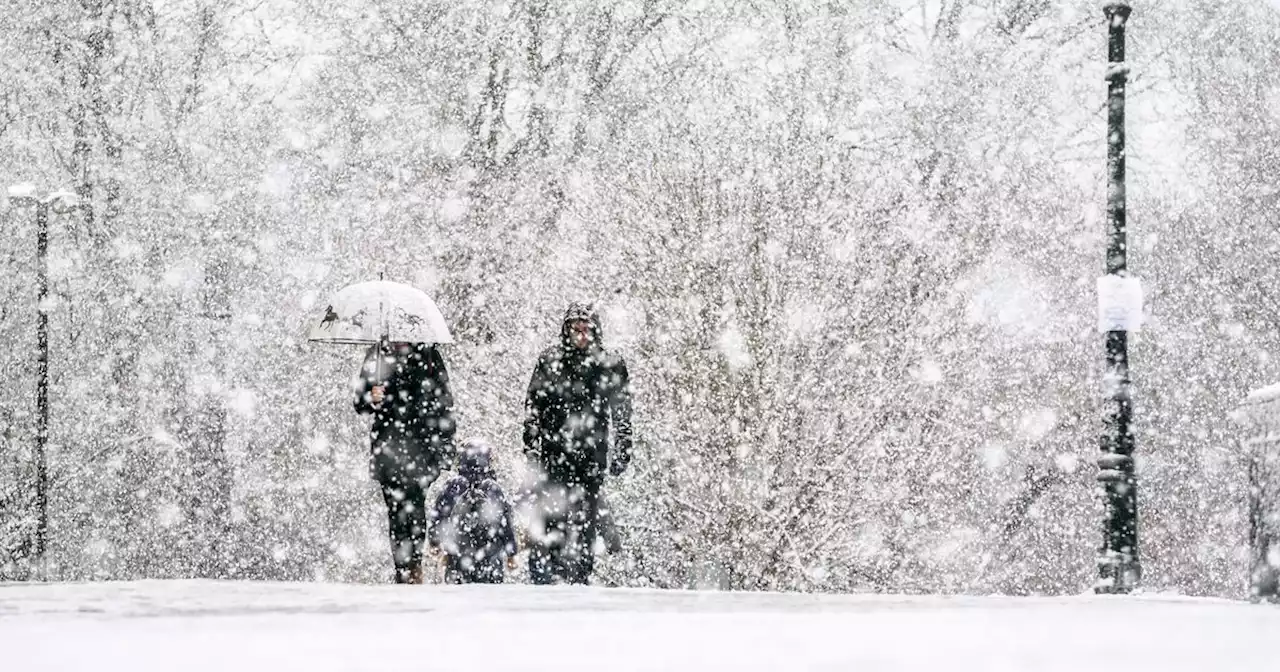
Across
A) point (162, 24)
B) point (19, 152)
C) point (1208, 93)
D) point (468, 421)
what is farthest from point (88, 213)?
point (1208, 93)

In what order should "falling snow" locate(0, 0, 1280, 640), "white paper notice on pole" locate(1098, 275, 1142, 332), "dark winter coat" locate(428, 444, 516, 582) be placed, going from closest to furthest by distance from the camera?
"dark winter coat" locate(428, 444, 516, 582) < "white paper notice on pole" locate(1098, 275, 1142, 332) < "falling snow" locate(0, 0, 1280, 640)

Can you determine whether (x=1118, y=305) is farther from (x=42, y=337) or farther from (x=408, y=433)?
(x=42, y=337)

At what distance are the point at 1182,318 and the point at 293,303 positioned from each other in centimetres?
1080

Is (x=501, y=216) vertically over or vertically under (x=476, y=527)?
over

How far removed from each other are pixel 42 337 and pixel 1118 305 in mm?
12060

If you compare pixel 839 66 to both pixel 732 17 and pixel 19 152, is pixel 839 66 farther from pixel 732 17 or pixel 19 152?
pixel 19 152

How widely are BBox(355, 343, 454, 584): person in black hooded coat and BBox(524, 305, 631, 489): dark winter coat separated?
20.3 inches

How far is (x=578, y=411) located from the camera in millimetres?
9219

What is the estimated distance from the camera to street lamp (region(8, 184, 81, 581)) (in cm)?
1752

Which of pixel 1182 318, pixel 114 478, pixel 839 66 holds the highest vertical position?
pixel 839 66

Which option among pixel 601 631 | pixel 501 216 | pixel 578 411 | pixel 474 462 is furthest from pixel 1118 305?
pixel 501 216

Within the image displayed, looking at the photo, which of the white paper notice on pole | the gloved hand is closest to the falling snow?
the white paper notice on pole

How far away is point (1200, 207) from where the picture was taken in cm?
2152

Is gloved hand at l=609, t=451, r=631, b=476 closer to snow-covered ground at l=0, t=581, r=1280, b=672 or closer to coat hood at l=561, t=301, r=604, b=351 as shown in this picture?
coat hood at l=561, t=301, r=604, b=351
